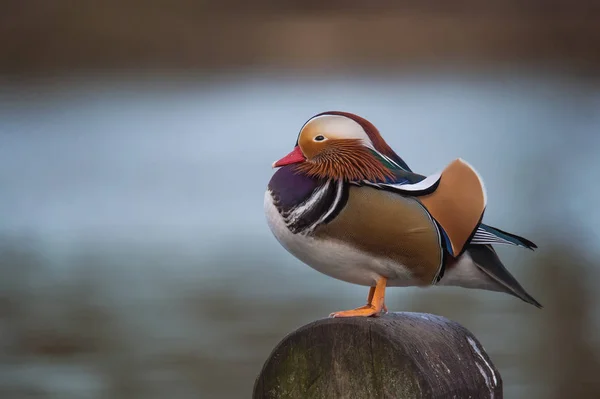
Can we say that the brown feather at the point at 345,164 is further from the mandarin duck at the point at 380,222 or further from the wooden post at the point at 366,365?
the wooden post at the point at 366,365

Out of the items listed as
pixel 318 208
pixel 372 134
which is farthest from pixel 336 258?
pixel 372 134

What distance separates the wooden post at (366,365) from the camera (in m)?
0.73

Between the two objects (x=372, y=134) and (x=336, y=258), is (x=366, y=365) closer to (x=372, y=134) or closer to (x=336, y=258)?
(x=336, y=258)

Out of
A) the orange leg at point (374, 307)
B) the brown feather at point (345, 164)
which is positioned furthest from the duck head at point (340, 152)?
the orange leg at point (374, 307)

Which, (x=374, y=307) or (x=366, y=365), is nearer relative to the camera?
(x=366, y=365)

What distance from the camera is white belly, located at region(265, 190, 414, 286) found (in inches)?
33.4

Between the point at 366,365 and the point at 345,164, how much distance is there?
0.24 m

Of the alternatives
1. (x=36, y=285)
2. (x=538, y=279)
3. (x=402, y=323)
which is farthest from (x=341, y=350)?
(x=36, y=285)

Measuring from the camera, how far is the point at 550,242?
1.84 meters

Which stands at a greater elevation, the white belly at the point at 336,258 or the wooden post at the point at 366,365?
the white belly at the point at 336,258

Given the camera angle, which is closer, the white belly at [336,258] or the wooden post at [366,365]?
the wooden post at [366,365]

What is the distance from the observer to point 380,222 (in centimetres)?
85

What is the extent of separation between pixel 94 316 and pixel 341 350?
131 centimetres

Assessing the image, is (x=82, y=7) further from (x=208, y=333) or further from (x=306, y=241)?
(x=306, y=241)
